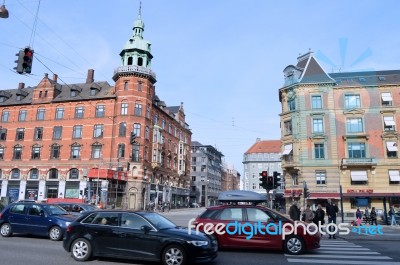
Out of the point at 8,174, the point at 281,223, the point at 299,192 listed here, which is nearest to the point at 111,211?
the point at 281,223

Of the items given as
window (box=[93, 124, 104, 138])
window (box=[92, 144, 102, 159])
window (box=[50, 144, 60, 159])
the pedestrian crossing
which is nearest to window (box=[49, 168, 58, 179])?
window (box=[50, 144, 60, 159])

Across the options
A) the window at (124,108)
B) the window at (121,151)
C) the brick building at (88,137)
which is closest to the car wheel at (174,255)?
the brick building at (88,137)

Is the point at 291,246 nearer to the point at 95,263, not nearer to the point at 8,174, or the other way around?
the point at 95,263

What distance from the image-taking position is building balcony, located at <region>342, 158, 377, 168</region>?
111 ft

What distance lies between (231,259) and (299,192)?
91.0 ft

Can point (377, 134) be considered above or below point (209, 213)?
above

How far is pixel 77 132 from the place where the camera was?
48969 mm

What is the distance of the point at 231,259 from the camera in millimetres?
9422

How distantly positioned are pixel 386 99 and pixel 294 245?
102 feet

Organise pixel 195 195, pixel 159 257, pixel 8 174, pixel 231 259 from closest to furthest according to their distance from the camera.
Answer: pixel 159 257
pixel 231 259
pixel 8 174
pixel 195 195

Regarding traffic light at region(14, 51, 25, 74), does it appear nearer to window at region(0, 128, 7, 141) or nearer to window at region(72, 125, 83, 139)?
window at region(72, 125, 83, 139)

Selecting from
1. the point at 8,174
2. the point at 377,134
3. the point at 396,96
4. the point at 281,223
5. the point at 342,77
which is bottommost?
the point at 281,223

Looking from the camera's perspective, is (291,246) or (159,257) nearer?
(159,257)

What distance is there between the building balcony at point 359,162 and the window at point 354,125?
328 cm
